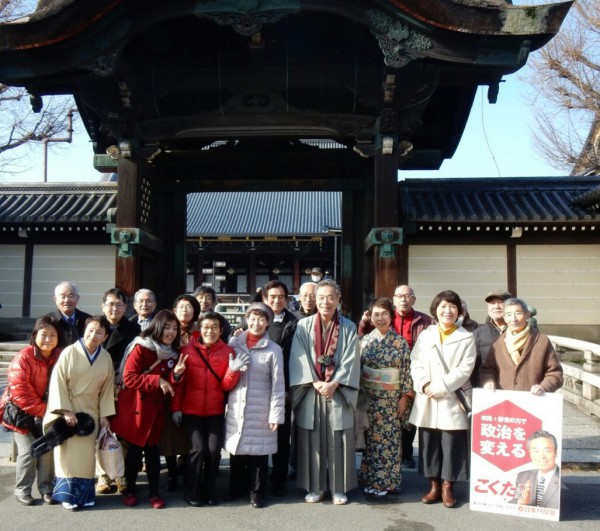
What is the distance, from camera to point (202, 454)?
4.24 metres

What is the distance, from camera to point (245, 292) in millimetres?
25562

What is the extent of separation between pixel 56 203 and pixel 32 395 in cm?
833

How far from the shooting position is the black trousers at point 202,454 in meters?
4.23

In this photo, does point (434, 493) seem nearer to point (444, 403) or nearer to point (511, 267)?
point (444, 403)

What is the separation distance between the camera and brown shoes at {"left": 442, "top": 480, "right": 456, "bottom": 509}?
421 cm

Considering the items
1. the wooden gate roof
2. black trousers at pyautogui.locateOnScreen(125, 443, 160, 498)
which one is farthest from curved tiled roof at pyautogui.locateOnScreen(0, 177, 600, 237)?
black trousers at pyautogui.locateOnScreen(125, 443, 160, 498)

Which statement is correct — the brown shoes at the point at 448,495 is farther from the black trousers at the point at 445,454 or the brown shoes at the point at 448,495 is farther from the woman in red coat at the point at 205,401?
the woman in red coat at the point at 205,401

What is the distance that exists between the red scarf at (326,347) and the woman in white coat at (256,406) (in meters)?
0.29

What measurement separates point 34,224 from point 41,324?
296 inches

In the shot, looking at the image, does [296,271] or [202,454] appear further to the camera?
[296,271]

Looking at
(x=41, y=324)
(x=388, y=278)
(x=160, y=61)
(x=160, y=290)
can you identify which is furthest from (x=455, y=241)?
(x=41, y=324)

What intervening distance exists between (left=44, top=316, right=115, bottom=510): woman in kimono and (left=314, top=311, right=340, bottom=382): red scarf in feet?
5.32

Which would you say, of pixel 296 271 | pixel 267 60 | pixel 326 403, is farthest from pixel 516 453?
pixel 296 271

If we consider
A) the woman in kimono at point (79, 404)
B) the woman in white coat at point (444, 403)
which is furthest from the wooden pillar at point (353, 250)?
the woman in kimono at point (79, 404)
